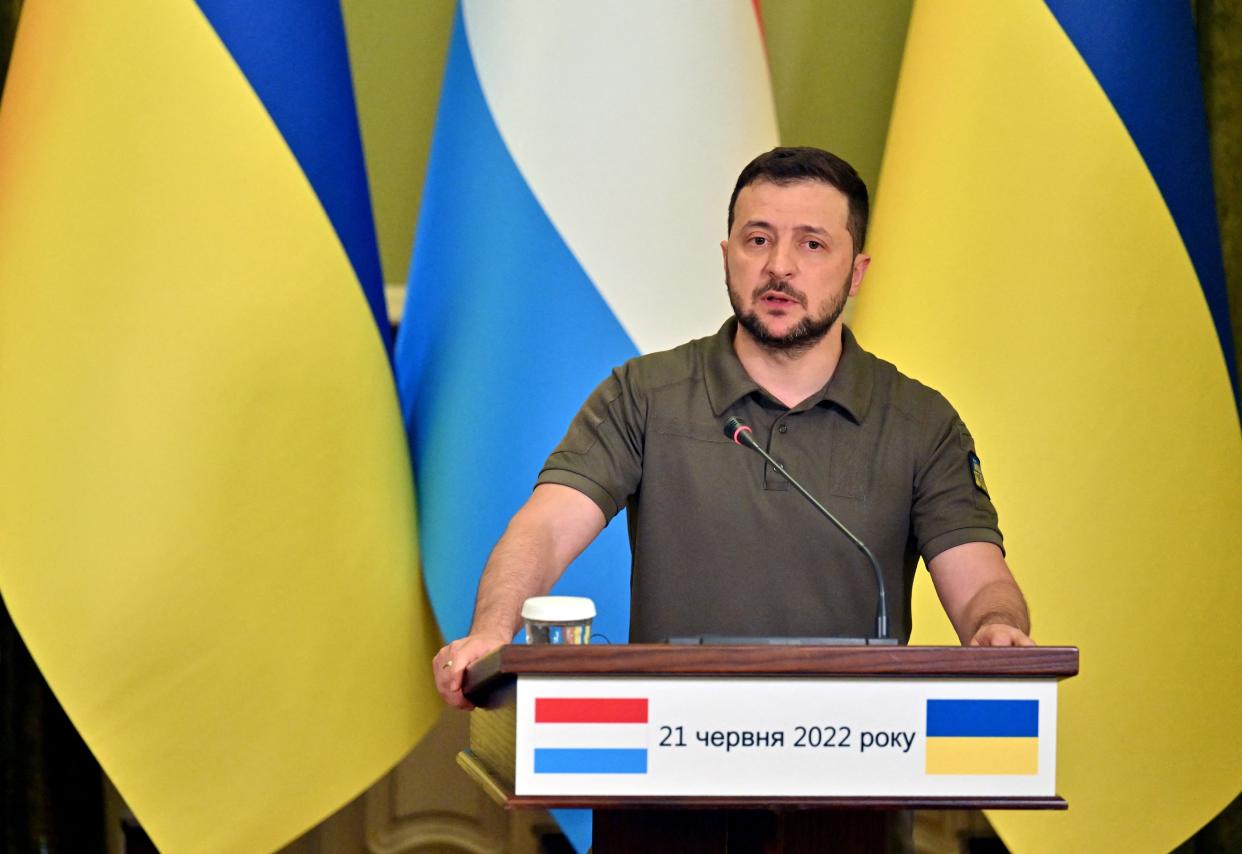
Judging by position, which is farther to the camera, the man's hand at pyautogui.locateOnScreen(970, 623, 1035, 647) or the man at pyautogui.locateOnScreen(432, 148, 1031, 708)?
the man at pyautogui.locateOnScreen(432, 148, 1031, 708)

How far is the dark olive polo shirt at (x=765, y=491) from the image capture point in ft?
6.07

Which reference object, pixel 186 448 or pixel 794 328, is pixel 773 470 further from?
pixel 186 448

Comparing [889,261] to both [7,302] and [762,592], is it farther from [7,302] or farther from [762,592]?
[7,302]

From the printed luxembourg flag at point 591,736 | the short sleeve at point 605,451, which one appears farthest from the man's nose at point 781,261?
the printed luxembourg flag at point 591,736

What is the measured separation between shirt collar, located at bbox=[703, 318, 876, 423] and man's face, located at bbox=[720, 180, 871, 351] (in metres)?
0.05

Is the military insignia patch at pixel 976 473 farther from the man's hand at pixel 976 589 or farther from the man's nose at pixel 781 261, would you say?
the man's nose at pixel 781 261

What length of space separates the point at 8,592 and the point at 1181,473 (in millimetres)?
1959

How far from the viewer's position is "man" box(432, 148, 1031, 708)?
185 centimetres

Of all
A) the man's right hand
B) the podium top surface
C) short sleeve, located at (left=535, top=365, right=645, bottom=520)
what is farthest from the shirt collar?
the podium top surface

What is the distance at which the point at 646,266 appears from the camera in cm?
263

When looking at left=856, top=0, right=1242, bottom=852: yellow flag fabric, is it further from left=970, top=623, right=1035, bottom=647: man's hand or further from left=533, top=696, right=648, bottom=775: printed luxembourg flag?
left=533, top=696, right=648, bottom=775: printed luxembourg flag

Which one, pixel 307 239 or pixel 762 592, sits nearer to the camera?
pixel 762 592

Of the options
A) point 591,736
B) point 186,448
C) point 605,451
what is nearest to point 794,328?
point 605,451

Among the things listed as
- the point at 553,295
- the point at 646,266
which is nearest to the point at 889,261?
the point at 646,266
